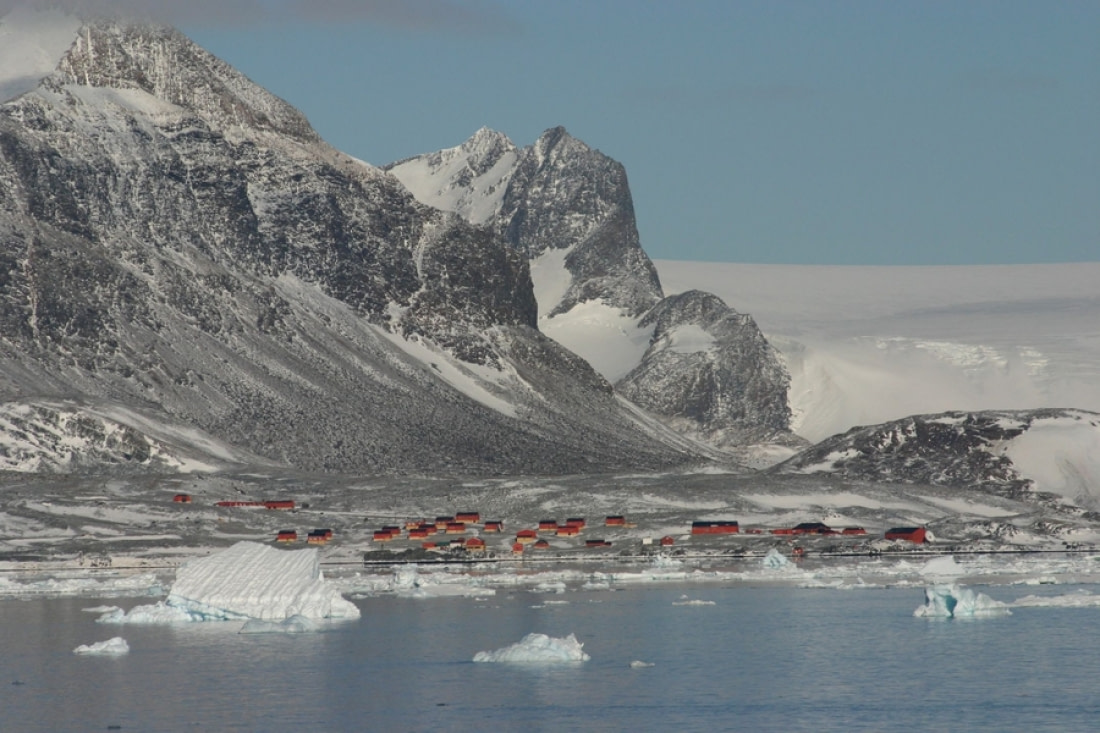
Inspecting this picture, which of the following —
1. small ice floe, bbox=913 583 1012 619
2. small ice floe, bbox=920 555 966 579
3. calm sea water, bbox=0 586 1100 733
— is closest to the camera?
calm sea water, bbox=0 586 1100 733

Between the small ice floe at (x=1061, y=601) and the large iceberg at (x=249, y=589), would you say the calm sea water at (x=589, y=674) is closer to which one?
the large iceberg at (x=249, y=589)

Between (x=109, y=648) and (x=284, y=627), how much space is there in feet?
39.4

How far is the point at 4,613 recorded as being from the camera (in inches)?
4609

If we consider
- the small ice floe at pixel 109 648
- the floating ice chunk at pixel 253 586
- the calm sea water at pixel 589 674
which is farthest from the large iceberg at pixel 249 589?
the small ice floe at pixel 109 648

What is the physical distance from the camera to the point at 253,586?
10138cm

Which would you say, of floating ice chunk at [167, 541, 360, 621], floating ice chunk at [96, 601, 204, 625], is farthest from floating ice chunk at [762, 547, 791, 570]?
floating ice chunk at [96, 601, 204, 625]

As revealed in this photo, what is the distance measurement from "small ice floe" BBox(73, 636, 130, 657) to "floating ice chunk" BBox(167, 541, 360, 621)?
9136mm

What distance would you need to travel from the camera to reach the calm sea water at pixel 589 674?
73625 millimetres

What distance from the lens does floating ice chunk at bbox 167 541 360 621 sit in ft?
334

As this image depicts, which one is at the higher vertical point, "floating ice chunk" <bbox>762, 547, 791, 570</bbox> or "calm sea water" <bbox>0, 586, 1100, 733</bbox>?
"floating ice chunk" <bbox>762, 547, 791, 570</bbox>

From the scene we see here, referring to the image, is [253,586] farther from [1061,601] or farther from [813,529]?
[813,529]

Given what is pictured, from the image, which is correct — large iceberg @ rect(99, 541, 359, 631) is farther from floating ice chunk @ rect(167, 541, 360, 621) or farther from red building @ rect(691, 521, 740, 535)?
red building @ rect(691, 521, 740, 535)

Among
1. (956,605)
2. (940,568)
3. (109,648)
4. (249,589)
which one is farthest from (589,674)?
(940,568)

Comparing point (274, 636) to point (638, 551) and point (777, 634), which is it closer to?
point (777, 634)
